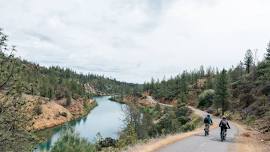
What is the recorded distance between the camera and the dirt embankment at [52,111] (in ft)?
49.4

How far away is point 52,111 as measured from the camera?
13175cm

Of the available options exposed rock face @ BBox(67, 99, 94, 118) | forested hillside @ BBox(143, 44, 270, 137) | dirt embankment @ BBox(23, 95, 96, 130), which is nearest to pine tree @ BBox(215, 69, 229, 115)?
forested hillside @ BBox(143, 44, 270, 137)

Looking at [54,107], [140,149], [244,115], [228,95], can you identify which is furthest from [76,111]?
[140,149]

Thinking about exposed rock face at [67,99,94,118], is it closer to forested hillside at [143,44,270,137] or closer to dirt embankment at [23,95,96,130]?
dirt embankment at [23,95,96,130]

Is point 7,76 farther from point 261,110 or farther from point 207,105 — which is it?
point 207,105

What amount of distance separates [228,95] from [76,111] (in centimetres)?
9130

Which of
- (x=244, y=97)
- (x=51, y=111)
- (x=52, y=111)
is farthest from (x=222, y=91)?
(x=52, y=111)

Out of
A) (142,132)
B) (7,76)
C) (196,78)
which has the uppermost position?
(196,78)

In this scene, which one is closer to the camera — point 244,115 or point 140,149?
point 140,149

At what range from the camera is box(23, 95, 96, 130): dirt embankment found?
49.4 ft

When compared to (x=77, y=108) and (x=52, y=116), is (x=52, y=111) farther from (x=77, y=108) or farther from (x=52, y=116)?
(x=77, y=108)

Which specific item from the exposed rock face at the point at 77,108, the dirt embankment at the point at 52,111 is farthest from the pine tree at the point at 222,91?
the exposed rock face at the point at 77,108

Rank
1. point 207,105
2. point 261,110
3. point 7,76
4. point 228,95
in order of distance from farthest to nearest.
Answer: point 207,105
point 228,95
point 261,110
point 7,76

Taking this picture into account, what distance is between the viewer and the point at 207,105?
11275 cm
